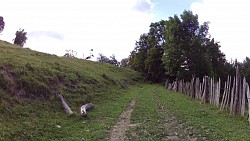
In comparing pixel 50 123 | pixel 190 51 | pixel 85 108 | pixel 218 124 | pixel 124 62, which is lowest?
pixel 50 123

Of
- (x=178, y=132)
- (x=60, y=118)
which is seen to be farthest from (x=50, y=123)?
(x=178, y=132)

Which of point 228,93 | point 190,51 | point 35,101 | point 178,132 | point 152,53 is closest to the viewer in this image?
point 178,132

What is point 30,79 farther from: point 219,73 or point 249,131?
point 219,73

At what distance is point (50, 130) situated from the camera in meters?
15.6

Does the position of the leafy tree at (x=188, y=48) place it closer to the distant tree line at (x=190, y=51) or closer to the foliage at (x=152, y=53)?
the distant tree line at (x=190, y=51)

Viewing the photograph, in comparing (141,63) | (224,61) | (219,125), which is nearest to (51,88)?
(219,125)

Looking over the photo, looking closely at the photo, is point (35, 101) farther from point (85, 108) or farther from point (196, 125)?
point (196, 125)

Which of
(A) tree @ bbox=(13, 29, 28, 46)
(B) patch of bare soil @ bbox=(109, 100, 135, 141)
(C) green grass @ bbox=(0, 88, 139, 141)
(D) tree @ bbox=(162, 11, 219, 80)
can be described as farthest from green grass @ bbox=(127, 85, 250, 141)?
(A) tree @ bbox=(13, 29, 28, 46)

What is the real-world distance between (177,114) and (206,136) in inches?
267

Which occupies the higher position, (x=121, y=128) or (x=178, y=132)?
(x=178, y=132)

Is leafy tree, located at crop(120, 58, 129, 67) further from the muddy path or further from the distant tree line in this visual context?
the muddy path

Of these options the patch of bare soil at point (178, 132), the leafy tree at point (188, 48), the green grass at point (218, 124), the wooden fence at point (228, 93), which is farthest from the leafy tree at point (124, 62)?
the patch of bare soil at point (178, 132)

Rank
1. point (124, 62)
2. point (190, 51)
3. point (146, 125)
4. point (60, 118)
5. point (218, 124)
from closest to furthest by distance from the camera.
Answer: point (218, 124) < point (146, 125) < point (60, 118) < point (190, 51) < point (124, 62)

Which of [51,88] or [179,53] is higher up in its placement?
[179,53]
